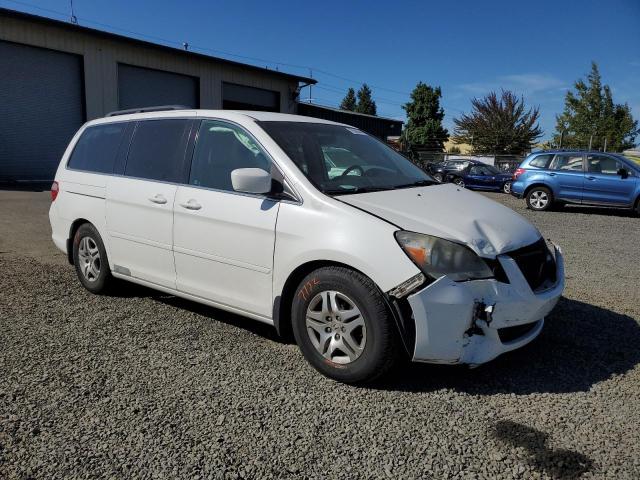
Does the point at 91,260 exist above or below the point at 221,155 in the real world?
below

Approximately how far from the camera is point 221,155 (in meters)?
3.98

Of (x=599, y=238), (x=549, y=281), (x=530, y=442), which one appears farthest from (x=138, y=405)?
(x=599, y=238)

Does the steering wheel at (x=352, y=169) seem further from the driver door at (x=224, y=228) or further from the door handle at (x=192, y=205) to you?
the door handle at (x=192, y=205)

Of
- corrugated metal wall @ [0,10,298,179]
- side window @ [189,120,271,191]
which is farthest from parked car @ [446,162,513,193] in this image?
side window @ [189,120,271,191]

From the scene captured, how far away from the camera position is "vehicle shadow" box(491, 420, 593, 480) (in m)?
2.44

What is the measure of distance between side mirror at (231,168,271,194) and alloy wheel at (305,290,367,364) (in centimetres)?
79

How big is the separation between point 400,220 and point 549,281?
1149 millimetres

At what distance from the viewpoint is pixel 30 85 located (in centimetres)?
1745

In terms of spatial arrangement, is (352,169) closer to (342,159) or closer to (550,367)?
(342,159)

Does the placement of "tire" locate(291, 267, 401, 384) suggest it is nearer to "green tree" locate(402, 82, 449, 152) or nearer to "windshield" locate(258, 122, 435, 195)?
"windshield" locate(258, 122, 435, 195)

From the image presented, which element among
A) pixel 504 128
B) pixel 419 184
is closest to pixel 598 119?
pixel 504 128

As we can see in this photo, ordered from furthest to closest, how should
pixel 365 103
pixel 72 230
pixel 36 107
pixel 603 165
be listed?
pixel 365 103 < pixel 36 107 < pixel 603 165 < pixel 72 230

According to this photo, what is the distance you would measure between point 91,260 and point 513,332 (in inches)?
150

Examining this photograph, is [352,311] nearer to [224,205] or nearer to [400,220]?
[400,220]
